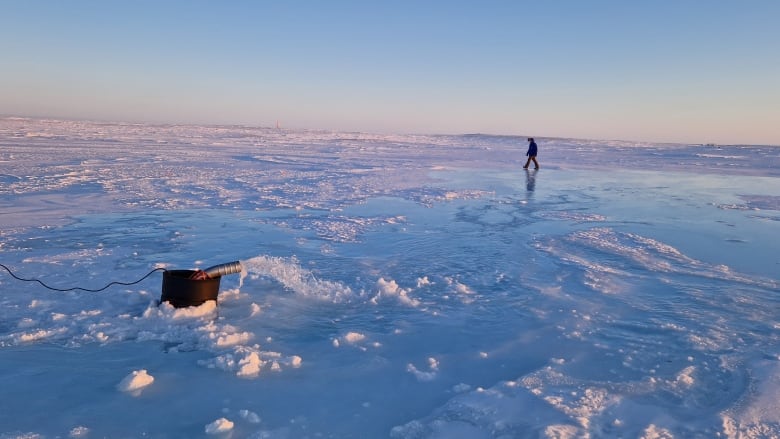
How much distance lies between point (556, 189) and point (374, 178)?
578 cm

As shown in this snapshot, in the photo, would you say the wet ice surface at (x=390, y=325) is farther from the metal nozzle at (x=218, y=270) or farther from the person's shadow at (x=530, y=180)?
the person's shadow at (x=530, y=180)

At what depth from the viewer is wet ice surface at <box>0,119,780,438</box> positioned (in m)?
3.35

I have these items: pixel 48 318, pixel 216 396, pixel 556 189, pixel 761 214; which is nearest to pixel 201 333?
pixel 216 396

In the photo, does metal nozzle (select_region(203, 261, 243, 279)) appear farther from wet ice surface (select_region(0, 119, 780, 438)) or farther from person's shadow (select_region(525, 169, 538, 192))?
person's shadow (select_region(525, 169, 538, 192))

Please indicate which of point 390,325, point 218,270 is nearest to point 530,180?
point 390,325

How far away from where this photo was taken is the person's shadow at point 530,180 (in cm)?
1532

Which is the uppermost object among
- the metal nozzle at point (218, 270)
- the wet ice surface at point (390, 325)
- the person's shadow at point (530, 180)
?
the person's shadow at point (530, 180)

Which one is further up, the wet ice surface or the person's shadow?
the person's shadow

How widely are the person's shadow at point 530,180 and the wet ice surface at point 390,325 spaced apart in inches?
190

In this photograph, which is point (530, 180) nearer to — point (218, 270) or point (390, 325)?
point (390, 325)

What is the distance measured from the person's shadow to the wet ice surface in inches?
190

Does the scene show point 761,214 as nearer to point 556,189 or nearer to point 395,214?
point 556,189

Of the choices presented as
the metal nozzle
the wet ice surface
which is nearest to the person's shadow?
the wet ice surface

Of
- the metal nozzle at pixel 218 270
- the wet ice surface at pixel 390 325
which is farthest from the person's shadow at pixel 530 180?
the metal nozzle at pixel 218 270
